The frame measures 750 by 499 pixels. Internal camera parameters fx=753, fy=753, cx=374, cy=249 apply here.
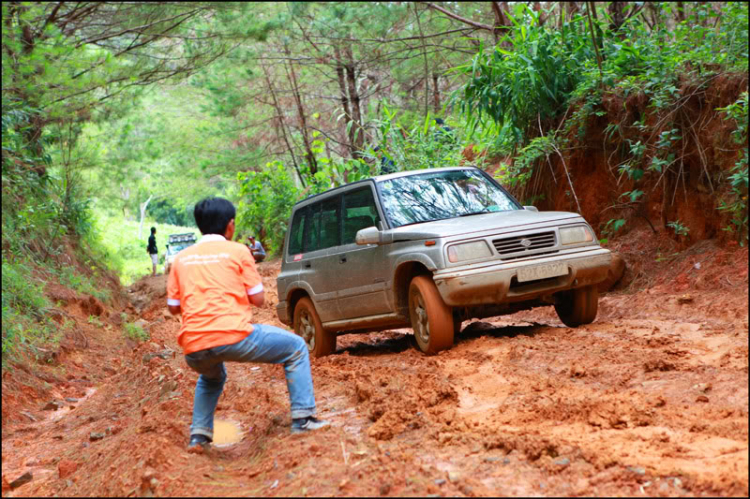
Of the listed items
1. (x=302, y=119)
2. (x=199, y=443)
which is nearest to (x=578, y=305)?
(x=199, y=443)

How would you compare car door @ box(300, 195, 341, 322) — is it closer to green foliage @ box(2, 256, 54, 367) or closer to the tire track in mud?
the tire track in mud

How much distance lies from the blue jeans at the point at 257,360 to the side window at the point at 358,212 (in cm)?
322

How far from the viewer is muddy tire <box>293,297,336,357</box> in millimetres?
8984

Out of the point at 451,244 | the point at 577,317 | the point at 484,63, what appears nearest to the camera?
the point at 451,244

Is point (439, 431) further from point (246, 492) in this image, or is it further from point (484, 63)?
point (484, 63)

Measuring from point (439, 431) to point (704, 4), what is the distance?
7.78m

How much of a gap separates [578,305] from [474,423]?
3316mm

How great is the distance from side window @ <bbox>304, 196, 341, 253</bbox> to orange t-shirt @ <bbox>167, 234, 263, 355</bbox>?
12.6ft

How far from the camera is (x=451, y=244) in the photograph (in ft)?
22.7

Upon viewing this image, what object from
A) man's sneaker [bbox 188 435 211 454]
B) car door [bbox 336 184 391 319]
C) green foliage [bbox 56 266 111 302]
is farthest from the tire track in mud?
green foliage [bbox 56 266 111 302]

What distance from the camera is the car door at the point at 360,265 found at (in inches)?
311

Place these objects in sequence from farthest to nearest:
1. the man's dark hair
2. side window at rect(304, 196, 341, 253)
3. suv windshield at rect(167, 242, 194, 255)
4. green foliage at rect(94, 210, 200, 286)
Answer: suv windshield at rect(167, 242, 194, 255) → green foliage at rect(94, 210, 200, 286) → side window at rect(304, 196, 341, 253) → the man's dark hair

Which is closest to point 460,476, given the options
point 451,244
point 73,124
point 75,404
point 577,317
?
point 451,244

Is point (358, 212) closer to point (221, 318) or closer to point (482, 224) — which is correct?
point (482, 224)
